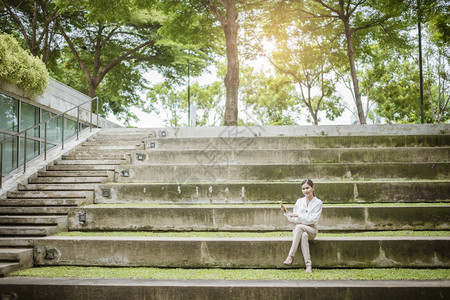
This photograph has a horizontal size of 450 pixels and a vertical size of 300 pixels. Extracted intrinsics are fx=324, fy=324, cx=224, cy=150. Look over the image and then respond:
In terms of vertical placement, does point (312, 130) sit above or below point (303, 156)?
above

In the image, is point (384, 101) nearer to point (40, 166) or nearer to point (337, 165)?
point (337, 165)

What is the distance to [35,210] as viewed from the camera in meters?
6.17

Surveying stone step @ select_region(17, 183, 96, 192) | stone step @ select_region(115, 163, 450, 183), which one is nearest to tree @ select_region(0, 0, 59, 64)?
stone step @ select_region(17, 183, 96, 192)

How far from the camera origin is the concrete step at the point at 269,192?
612 centimetres

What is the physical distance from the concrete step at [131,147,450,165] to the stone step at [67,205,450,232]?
2.31m

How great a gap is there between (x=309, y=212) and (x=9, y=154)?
7200mm

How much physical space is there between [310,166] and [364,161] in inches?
62.5

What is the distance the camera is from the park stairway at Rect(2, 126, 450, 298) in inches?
191

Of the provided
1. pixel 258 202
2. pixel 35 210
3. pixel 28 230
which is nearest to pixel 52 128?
pixel 35 210

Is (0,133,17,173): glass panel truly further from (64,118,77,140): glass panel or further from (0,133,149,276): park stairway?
(64,118,77,140): glass panel

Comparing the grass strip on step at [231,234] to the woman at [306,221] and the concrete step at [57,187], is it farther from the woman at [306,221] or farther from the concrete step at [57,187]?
the concrete step at [57,187]

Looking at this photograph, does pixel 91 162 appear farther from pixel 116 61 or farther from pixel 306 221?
pixel 116 61

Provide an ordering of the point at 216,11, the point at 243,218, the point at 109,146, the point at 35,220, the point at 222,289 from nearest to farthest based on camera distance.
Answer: the point at 222,289
the point at 243,218
the point at 35,220
the point at 109,146
the point at 216,11

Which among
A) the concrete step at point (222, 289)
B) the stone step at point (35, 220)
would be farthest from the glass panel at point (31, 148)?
the concrete step at point (222, 289)
